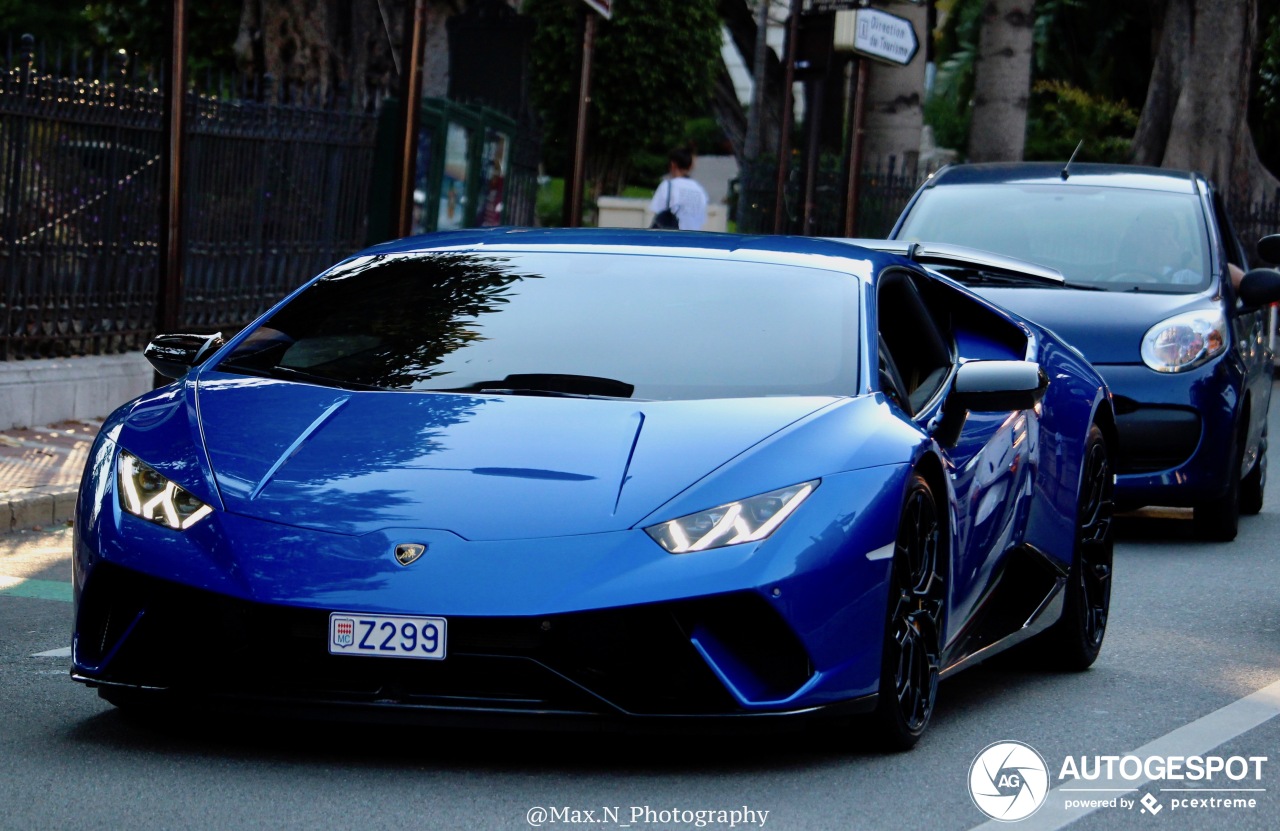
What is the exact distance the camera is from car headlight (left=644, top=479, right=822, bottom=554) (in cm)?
473

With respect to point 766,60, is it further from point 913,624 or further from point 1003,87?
point 913,624

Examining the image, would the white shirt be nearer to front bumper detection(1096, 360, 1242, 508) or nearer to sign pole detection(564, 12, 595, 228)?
sign pole detection(564, 12, 595, 228)

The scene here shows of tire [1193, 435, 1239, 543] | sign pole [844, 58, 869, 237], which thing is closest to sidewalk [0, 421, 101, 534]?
tire [1193, 435, 1239, 543]

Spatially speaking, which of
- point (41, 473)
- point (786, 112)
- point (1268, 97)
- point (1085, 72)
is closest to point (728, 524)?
point (41, 473)

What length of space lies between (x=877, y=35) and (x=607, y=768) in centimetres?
1559

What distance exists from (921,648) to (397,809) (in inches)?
58.0

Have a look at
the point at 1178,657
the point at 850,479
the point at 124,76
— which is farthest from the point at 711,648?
the point at 124,76

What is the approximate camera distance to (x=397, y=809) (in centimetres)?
449

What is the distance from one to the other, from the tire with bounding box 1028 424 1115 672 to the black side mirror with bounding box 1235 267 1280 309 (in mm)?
3529

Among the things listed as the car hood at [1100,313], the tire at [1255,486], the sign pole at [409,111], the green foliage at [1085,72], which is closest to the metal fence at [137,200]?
the sign pole at [409,111]

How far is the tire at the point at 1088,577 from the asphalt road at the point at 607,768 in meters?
0.18

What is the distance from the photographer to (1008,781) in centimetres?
505

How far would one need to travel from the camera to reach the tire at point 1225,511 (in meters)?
10.3

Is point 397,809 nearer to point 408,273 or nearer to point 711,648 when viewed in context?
point 711,648
